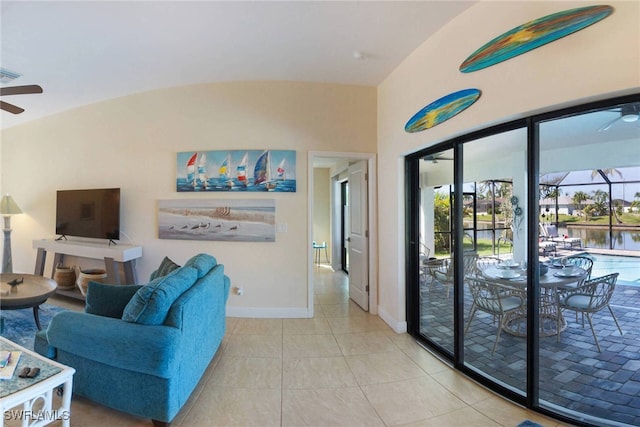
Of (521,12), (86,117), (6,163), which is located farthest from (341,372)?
(6,163)

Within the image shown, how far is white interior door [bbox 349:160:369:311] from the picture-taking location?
3.66 metres

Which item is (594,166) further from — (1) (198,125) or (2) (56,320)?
(1) (198,125)

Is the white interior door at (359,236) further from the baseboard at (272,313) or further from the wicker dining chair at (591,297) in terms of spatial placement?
the wicker dining chair at (591,297)

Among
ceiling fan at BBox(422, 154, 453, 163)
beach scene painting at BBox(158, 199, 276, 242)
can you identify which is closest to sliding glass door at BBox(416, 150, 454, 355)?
ceiling fan at BBox(422, 154, 453, 163)

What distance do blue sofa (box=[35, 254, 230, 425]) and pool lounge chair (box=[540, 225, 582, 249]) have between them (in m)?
2.46

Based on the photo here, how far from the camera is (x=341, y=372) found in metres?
2.26

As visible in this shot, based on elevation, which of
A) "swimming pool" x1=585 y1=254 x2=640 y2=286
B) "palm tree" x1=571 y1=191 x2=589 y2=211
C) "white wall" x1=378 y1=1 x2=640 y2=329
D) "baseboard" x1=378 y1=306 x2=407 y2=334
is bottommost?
"baseboard" x1=378 y1=306 x2=407 y2=334

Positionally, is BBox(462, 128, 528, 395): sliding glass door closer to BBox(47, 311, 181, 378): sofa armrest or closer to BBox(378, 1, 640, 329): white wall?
BBox(378, 1, 640, 329): white wall

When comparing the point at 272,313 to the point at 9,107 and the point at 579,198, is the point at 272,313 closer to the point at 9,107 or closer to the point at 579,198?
the point at 579,198

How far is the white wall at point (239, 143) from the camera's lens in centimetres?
343

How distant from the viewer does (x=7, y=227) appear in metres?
4.34

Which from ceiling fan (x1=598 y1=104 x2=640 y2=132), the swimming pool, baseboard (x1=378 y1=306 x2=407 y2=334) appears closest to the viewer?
ceiling fan (x1=598 y1=104 x2=640 y2=132)

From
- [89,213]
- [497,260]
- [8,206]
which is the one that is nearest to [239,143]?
[89,213]

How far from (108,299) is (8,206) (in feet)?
→ 13.7
